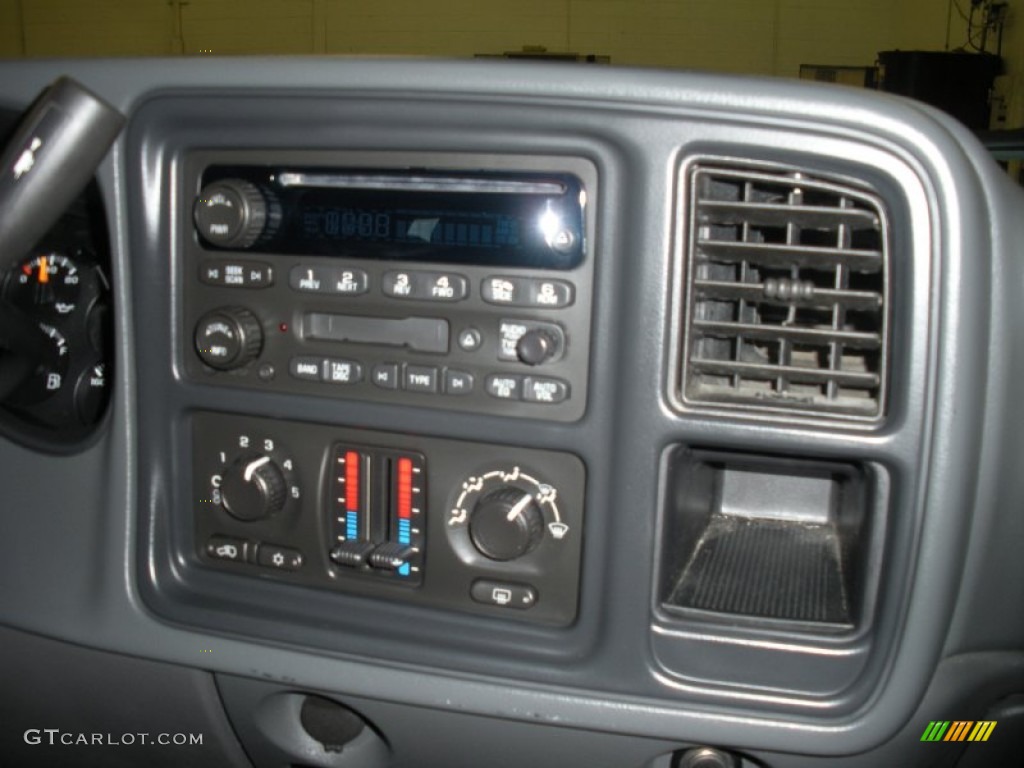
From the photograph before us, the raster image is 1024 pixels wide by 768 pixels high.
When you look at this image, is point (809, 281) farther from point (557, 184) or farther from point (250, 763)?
point (250, 763)

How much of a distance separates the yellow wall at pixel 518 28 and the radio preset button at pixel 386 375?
637 centimetres

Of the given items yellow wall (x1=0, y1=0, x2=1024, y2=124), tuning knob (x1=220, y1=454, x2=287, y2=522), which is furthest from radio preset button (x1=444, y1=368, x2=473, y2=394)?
yellow wall (x1=0, y1=0, x2=1024, y2=124)

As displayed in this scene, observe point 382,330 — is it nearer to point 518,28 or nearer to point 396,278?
point 396,278

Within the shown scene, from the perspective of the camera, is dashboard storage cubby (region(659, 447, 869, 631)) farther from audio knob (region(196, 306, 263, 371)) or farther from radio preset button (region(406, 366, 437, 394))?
audio knob (region(196, 306, 263, 371))

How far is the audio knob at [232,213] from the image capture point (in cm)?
97

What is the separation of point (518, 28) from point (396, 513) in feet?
24.4

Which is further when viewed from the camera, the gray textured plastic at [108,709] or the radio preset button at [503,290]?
the gray textured plastic at [108,709]

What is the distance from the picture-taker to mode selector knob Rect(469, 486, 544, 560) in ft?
3.06

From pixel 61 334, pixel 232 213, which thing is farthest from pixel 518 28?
pixel 232 213

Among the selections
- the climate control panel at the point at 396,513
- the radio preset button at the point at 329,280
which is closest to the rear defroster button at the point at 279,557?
the climate control panel at the point at 396,513

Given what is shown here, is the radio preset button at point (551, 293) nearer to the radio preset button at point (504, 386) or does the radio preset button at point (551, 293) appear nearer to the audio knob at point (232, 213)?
the radio preset button at point (504, 386)

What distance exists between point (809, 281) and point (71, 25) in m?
9.23

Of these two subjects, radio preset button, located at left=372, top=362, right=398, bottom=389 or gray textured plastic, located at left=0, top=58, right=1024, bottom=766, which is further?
radio preset button, located at left=372, top=362, right=398, bottom=389

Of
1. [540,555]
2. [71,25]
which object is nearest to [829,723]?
[540,555]
